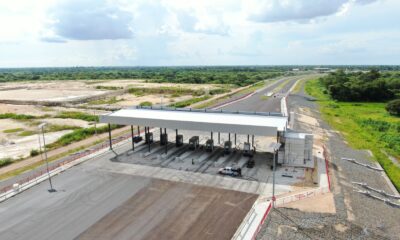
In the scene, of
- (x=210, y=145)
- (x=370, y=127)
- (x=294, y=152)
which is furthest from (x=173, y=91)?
(x=294, y=152)

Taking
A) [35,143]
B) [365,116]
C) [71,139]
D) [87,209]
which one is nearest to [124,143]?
[71,139]

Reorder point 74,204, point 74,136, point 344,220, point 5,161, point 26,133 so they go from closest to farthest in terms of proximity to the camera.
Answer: point 344,220 < point 74,204 < point 5,161 < point 74,136 < point 26,133

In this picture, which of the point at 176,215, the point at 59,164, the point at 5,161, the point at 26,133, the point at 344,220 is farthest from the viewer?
the point at 26,133

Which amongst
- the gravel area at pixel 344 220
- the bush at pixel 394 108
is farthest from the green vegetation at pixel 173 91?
the gravel area at pixel 344 220

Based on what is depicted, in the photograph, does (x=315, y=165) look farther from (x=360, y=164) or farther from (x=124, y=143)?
(x=124, y=143)

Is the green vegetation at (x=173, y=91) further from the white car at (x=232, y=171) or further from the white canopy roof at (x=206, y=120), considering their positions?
the white car at (x=232, y=171)

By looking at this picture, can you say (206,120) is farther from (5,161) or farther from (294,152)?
(5,161)

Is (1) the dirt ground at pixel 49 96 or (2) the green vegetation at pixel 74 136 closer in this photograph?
(2) the green vegetation at pixel 74 136
